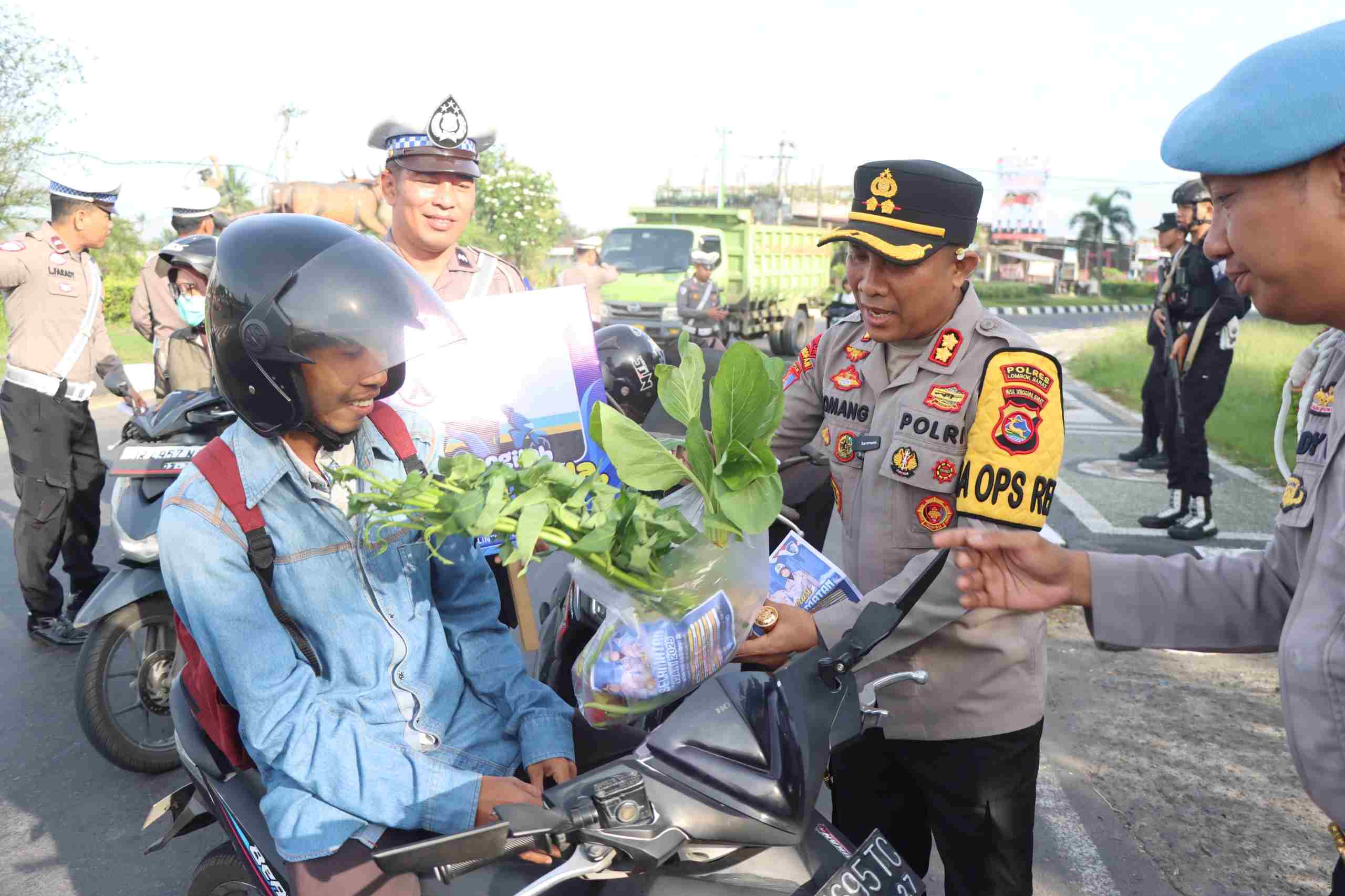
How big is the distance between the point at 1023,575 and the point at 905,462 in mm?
368

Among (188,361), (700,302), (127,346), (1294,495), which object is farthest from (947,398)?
(127,346)

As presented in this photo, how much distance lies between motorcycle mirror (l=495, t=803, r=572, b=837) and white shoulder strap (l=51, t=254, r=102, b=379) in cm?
476

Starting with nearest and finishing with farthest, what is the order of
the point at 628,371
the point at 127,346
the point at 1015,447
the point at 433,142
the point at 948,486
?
the point at 1015,447 → the point at 948,486 → the point at 628,371 → the point at 433,142 → the point at 127,346

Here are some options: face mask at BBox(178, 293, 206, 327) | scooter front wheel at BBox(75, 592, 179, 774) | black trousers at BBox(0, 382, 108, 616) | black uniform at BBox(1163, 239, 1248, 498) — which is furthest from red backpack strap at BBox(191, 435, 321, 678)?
black uniform at BBox(1163, 239, 1248, 498)

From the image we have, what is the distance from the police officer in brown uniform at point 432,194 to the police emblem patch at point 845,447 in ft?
5.45

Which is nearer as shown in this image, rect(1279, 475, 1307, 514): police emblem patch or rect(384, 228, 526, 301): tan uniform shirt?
rect(1279, 475, 1307, 514): police emblem patch

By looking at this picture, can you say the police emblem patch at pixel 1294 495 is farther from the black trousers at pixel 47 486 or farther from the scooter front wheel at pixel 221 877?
the black trousers at pixel 47 486

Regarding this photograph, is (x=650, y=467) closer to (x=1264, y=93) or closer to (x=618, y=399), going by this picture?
(x=1264, y=93)

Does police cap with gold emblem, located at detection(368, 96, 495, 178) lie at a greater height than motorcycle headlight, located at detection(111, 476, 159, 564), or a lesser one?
greater

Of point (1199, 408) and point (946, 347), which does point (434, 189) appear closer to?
point (946, 347)

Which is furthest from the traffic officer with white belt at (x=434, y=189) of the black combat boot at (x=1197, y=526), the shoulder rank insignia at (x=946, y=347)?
A: the black combat boot at (x=1197, y=526)

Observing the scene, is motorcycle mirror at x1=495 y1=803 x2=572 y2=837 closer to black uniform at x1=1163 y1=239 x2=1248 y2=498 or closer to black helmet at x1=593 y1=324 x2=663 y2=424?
black helmet at x1=593 y1=324 x2=663 y2=424

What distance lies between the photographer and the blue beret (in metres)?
1.20

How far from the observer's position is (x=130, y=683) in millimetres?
3754
